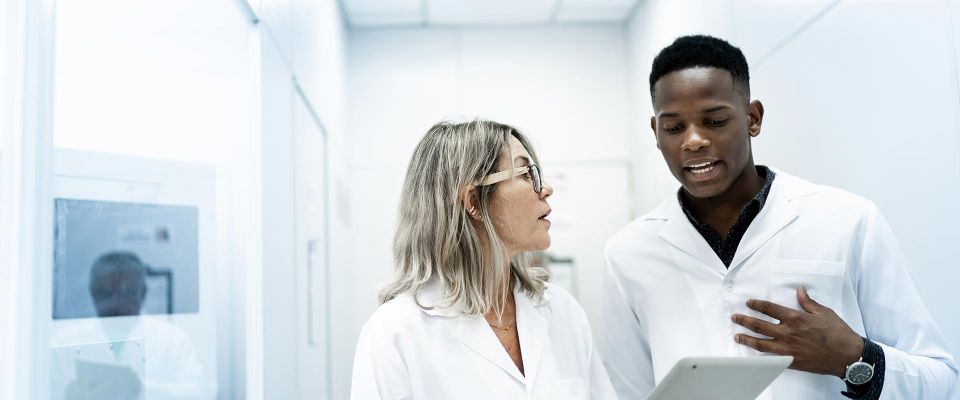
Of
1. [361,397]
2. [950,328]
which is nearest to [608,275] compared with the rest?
[361,397]

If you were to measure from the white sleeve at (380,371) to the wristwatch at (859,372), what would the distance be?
740mm

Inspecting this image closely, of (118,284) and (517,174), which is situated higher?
(517,174)

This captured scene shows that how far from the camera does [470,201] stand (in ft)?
4.47

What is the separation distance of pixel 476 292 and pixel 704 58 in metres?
0.64

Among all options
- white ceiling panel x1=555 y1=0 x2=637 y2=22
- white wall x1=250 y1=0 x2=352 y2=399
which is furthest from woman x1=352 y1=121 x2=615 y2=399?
white ceiling panel x1=555 y1=0 x2=637 y2=22

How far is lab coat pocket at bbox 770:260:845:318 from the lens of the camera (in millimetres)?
1303

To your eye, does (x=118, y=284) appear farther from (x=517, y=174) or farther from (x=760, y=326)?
(x=760, y=326)

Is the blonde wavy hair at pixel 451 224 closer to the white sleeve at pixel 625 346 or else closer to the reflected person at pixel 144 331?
the white sleeve at pixel 625 346

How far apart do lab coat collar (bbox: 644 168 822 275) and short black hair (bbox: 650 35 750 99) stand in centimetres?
21

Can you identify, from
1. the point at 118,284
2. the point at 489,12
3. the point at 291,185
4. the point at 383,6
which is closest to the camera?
→ the point at 118,284

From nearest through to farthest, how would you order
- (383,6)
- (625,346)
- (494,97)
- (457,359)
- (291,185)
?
1. (457,359)
2. (625,346)
3. (291,185)
4. (383,6)
5. (494,97)

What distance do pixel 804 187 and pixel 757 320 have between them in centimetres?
33

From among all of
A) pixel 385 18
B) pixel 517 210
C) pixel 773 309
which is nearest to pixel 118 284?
pixel 517 210

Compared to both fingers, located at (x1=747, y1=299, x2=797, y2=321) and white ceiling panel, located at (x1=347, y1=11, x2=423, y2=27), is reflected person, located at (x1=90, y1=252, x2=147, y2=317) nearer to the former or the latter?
fingers, located at (x1=747, y1=299, x2=797, y2=321)
